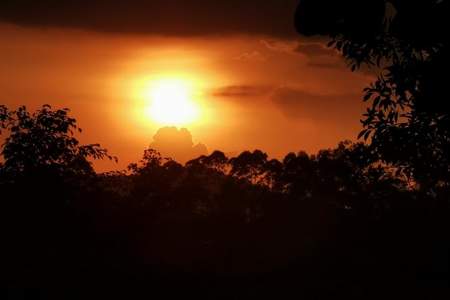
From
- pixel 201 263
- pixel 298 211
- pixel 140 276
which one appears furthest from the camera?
pixel 298 211

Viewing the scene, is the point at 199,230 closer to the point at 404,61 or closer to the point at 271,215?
the point at 271,215

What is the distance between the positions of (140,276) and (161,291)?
3334 millimetres

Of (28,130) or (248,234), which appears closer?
(28,130)

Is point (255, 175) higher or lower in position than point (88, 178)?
higher

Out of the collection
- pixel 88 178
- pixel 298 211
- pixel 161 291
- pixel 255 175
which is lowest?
pixel 161 291

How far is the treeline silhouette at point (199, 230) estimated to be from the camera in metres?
30.0

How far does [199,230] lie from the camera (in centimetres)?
5666

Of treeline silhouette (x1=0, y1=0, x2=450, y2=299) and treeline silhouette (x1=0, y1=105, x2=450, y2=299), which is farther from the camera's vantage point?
treeline silhouette (x1=0, y1=105, x2=450, y2=299)

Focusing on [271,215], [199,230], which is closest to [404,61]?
[199,230]

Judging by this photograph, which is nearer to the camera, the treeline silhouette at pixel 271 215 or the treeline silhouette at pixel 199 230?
the treeline silhouette at pixel 271 215

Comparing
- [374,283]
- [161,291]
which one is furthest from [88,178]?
[374,283]

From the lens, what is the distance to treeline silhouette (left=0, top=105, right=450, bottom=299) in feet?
98.4

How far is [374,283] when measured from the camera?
45.2 meters

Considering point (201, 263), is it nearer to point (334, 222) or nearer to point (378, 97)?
point (334, 222)
